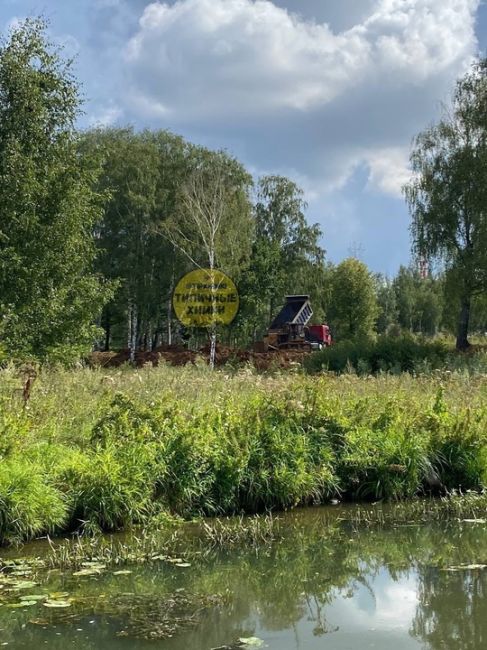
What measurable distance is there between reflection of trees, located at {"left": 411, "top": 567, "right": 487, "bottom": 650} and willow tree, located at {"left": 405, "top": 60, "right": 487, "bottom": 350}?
22.1 metres

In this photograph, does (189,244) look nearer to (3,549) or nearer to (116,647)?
(3,549)

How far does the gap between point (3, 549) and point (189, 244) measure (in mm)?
28154

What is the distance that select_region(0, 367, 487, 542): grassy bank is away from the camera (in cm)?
650

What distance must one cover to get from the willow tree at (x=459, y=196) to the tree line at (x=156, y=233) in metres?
0.06

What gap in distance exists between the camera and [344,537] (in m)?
6.41

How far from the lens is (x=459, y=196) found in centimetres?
2755

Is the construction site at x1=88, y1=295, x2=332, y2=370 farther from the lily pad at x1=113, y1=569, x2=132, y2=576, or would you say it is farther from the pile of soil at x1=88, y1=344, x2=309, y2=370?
the lily pad at x1=113, y1=569, x2=132, y2=576

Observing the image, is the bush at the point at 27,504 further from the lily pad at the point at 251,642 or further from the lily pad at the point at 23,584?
the lily pad at the point at 251,642

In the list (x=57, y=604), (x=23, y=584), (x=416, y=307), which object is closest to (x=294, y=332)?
(x=23, y=584)

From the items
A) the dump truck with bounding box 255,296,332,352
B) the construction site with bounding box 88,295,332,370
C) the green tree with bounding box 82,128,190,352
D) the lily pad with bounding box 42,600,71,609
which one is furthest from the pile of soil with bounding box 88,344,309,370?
the lily pad with bounding box 42,600,71,609

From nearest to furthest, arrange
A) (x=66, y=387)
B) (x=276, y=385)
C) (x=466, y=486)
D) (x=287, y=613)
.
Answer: (x=287, y=613), (x=466, y=486), (x=66, y=387), (x=276, y=385)

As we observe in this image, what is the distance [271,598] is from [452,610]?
124 cm

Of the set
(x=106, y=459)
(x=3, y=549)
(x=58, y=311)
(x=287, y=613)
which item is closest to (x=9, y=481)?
(x=3, y=549)

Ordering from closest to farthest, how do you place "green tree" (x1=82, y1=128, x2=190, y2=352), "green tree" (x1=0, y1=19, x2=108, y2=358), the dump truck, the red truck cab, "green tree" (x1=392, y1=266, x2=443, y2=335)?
1. "green tree" (x1=0, y1=19, x2=108, y2=358)
2. the dump truck
3. "green tree" (x1=82, y1=128, x2=190, y2=352)
4. the red truck cab
5. "green tree" (x1=392, y1=266, x2=443, y2=335)
